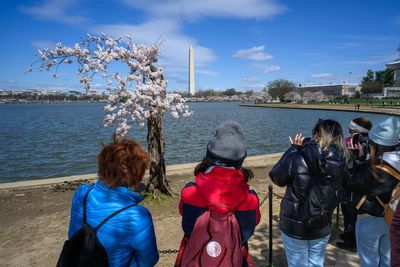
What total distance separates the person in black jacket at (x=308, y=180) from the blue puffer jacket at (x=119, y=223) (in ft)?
4.24

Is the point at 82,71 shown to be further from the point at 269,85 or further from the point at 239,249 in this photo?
the point at 269,85

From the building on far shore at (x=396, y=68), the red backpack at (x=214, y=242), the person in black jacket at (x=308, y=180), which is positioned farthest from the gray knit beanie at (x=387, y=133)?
the building on far shore at (x=396, y=68)

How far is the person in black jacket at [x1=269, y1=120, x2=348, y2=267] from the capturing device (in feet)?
8.82

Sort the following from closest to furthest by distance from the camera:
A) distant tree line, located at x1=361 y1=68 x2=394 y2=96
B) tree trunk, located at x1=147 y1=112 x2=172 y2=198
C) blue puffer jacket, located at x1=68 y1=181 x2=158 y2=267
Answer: blue puffer jacket, located at x1=68 y1=181 x2=158 y2=267
tree trunk, located at x1=147 y1=112 x2=172 y2=198
distant tree line, located at x1=361 y1=68 x2=394 y2=96

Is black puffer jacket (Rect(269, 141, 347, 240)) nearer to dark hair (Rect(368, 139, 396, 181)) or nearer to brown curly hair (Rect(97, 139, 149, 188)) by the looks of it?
dark hair (Rect(368, 139, 396, 181))

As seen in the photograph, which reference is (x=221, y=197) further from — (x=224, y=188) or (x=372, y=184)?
(x=372, y=184)

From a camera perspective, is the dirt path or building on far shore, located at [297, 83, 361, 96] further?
building on far shore, located at [297, 83, 361, 96]

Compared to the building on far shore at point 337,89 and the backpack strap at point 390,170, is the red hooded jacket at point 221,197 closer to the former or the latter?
the backpack strap at point 390,170

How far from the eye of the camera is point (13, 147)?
65.6 ft

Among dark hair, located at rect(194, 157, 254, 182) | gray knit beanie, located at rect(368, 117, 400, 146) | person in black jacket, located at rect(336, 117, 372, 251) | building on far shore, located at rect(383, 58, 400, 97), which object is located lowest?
person in black jacket, located at rect(336, 117, 372, 251)

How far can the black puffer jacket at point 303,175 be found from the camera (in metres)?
2.68

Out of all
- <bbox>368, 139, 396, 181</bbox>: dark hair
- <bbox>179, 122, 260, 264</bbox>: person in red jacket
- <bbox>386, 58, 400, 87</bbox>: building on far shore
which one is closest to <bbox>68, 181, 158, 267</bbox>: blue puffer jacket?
<bbox>179, 122, 260, 264</bbox>: person in red jacket

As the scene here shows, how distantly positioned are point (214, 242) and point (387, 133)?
194 centimetres

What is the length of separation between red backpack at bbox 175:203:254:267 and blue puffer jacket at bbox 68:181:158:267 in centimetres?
33
